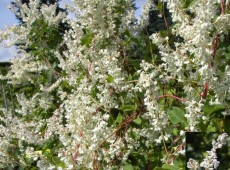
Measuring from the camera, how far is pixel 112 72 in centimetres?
225

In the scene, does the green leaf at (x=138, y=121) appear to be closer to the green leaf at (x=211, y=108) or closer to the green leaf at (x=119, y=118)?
the green leaf at (x=119, y=118)

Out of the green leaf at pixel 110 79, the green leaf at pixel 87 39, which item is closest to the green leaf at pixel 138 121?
the green leaf at pixel 110 79

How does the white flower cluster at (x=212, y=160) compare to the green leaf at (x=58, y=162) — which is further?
the green leaf at (x=58, y=162)

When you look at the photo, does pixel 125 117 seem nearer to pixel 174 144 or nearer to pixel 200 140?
pixel 174 144

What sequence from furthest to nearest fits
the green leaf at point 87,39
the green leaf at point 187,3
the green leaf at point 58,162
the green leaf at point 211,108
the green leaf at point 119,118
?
the green leaf at point 87,39 < the green leaf at point 119,118 < the green leaf at point 58,162 < the green leaf at point 187,3 < the green leaf at point 211,108

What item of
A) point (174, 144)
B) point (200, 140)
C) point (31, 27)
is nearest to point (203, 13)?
point (200, 140)

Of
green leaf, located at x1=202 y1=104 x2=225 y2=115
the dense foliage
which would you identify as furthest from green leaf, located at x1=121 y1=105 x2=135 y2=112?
green leaf, located at x1=202 y1=104 x2=225 y2=115

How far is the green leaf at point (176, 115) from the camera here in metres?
1.97

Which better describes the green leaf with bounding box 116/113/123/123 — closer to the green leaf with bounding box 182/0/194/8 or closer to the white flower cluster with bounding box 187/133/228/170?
the green leaf with bounding box 182/0/194/8

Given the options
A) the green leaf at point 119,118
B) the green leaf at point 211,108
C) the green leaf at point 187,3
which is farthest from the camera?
the green leaf at point 119,118

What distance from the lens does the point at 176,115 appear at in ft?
A: 6.56

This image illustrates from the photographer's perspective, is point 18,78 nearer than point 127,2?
No

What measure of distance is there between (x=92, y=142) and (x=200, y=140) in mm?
650

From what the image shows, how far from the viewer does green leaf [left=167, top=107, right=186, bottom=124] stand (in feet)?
6.47
